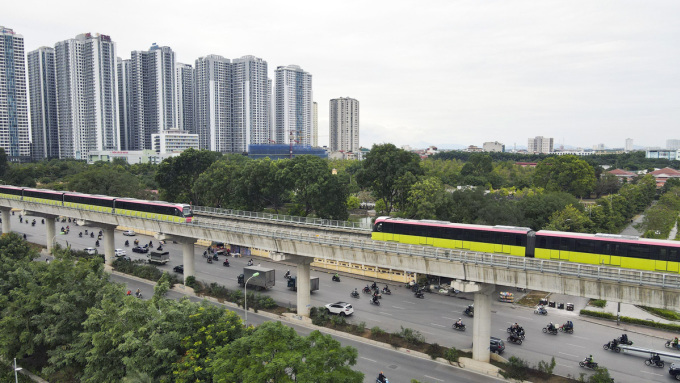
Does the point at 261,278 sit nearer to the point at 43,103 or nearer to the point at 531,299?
the point at 531,299

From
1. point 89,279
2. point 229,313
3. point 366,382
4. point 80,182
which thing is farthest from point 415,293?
point 80,182

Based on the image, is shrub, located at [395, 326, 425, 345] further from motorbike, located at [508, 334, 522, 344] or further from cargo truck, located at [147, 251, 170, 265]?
cargo truck, located at [147, 251, 170, 265]

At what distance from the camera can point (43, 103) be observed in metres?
195

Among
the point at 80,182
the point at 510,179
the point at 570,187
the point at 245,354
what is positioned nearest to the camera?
the point at 245,354

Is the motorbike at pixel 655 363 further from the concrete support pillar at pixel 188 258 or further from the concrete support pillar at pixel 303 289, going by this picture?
the concrete support pillar at pixel 188 258

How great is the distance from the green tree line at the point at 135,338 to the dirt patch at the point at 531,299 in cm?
2615

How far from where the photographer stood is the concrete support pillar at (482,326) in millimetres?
30406

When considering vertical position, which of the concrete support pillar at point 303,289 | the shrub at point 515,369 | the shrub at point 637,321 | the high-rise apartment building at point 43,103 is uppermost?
the high-rise apartment building at point 43,103

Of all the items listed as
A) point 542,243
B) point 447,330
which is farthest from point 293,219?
point 542,243

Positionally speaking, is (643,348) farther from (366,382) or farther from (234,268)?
(234,268)

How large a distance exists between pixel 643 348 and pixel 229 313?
104ft

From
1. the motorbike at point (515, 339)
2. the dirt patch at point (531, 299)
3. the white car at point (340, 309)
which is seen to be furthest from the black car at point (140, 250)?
the motorbike at point (515, 339)

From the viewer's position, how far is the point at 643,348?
33.6 m

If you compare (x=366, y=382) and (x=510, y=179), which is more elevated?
(x=510, y=179)
